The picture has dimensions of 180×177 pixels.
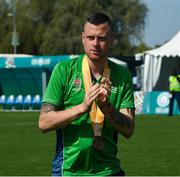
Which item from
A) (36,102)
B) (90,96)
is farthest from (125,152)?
(36,102)

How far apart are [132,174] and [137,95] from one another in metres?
21.5

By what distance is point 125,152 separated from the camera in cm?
1532

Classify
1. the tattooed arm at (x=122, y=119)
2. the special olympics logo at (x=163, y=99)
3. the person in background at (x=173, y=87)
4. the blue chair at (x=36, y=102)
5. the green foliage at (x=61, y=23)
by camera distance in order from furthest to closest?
the green foliage at (x=61, y=23) < the blue chair at (x=36, y=102) < the special olympics logo at (x=163, y=99) < the person in background at (x=173, y=87) < the tattooed arm at (x=122, y=119)

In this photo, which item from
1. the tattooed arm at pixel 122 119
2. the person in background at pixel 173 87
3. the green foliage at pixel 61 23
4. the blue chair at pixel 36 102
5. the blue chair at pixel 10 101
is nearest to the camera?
the tattooed arm at pixel 122 119

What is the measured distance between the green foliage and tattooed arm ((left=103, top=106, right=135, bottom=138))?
55.7 m

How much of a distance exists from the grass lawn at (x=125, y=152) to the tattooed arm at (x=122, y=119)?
22.7 feet

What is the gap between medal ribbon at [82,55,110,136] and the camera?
14.4ft

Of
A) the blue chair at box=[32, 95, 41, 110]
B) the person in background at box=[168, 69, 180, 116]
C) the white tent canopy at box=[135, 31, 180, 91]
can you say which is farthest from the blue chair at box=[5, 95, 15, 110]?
the person in background at box=[168, 69, 180, 116]

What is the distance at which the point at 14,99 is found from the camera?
39.2 m

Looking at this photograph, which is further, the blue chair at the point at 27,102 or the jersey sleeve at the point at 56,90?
the blue chair at the point at 27,102

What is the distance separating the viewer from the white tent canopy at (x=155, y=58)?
32.8m

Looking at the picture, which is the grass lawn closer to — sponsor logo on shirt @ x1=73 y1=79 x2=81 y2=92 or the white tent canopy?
sponsor logo on shirt @ x1=73 y1=79 x2=81 y2=92

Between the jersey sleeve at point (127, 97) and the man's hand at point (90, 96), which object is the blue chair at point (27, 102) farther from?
the man's hand at point (90, 96)

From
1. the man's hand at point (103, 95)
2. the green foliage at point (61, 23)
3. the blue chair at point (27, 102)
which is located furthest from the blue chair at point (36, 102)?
the man's hand at point (103, 95)
